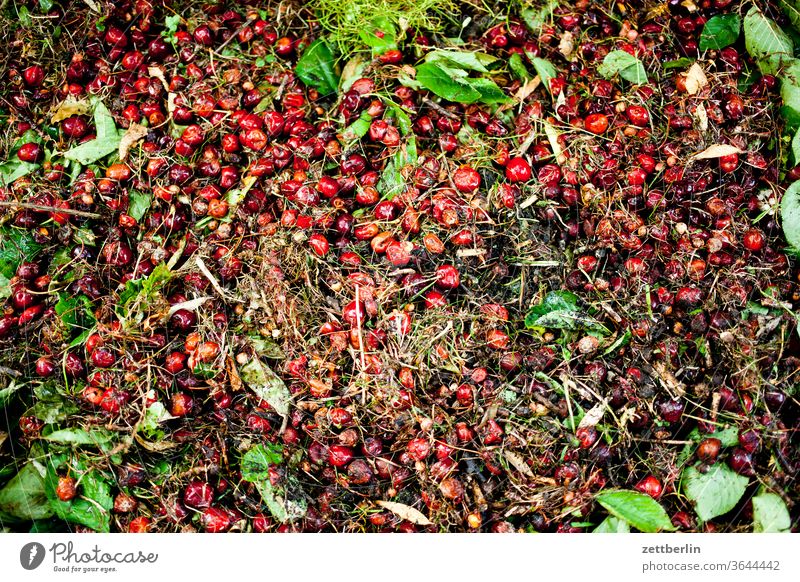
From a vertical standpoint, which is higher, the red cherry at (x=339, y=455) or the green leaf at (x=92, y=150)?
the green leaf at (x=92, y=150)

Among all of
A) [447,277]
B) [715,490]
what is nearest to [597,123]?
[447,277]

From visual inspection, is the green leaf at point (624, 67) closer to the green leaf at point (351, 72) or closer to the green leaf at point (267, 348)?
the green leaf at point (351, 72)

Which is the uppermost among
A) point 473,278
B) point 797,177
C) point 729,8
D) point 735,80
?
point 729,8

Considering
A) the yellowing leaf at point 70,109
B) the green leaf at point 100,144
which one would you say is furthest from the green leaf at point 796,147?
the yellowing leaf at point 70,109

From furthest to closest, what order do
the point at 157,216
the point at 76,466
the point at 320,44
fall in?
the point at 320,44 → the point at 157,216 → the point at 76,466

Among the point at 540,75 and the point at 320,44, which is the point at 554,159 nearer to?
the point at 540,75
